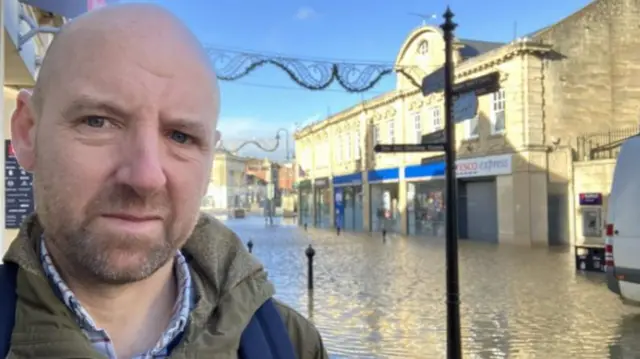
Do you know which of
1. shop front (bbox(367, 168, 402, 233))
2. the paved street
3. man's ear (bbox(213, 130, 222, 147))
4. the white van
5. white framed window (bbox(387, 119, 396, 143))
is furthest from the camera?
shop front (bbox(367, 168, 402, 233))

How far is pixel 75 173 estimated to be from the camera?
1170 millimetres

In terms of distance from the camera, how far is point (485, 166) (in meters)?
25.6

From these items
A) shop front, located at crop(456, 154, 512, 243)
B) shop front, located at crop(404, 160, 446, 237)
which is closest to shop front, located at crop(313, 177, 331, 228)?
shop front, located at crop(404, 160, 446, 237)

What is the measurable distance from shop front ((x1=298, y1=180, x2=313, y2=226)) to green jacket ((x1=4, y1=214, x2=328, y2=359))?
4653 centimetres

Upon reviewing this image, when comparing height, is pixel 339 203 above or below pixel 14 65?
below

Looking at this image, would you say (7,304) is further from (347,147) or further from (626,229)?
(347,147)

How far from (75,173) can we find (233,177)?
277 ft

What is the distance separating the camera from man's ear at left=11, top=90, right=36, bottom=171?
1.27 m

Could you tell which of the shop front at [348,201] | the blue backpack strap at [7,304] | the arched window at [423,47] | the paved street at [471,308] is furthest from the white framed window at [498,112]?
the blue backpack strap at [7,304]

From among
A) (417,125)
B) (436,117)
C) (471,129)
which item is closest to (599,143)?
(471,129)

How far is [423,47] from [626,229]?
22685 mm

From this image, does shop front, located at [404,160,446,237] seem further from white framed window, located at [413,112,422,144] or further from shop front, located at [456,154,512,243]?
white framed window, located at [413,112,422,144]

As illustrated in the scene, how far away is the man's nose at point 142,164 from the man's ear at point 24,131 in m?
0.22

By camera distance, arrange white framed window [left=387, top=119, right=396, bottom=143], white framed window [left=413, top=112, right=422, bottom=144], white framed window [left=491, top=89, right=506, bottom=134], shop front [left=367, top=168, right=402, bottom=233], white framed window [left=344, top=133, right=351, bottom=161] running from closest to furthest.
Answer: white framed window [left=491, top=89, right=506, bottom=134] < white framed window [left=413, top=112, right=422, bottom=144] < white framed window [left=387, top=119, right=396, bottom=143] < shop front [left=367, top=168, right=402, bottom=233] < white framed window [left=344, top=133, right=351, bottom=161]
